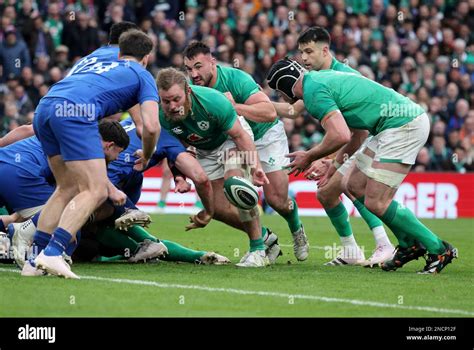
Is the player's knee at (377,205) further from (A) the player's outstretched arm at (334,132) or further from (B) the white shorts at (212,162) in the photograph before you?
(B) the white shorts at (212,162)

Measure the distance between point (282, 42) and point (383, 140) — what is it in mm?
13576

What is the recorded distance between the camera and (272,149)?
1127 centimetres

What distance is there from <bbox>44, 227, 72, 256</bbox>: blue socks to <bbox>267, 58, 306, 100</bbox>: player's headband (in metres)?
2.67

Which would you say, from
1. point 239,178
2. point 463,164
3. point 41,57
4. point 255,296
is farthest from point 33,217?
point 463,164

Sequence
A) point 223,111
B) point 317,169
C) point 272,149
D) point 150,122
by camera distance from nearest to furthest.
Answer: point 150,122, point 223,111, point 317,169, point 272,149

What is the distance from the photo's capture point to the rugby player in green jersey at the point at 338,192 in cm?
1033

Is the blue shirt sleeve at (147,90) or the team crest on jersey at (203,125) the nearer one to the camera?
the blue shirt sleeve at (147,90)

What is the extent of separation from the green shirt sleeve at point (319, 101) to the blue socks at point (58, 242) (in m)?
2.49

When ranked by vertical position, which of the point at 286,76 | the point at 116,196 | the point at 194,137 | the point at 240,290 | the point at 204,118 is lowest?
the point at 240,290

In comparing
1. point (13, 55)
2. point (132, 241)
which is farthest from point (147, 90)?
point (13, 55)

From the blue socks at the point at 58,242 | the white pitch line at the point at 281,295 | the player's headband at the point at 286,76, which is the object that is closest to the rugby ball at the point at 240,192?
the player's headband at the point at 286,76

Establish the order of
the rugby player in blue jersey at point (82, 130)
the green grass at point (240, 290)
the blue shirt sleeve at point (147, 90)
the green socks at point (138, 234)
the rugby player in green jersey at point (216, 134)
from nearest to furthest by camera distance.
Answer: the green grass at point (240, 290)
the rugby player in blue jersey at point (82, 130)
the blue shirt sleeve at point (147, 90)
the rugby player in green jersey at point (216, 134)
the green socks at point (138, 234)

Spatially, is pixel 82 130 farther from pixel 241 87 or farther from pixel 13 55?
pixel 13 55

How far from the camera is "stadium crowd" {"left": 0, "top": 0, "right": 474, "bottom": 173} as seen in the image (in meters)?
20.4
